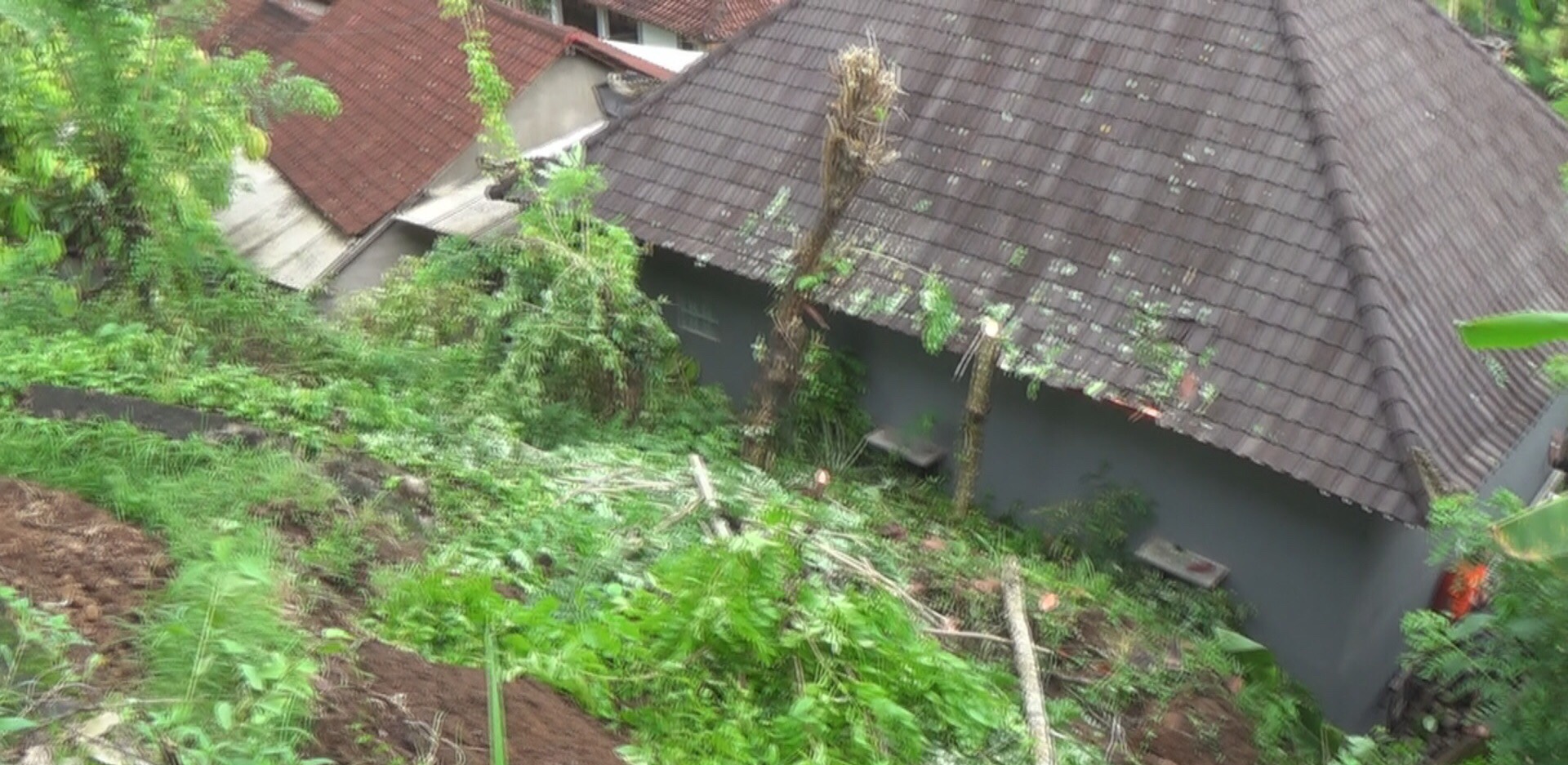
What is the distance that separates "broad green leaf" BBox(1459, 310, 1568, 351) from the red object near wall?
3599 millimetres

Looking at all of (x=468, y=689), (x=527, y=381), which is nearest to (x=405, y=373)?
(x=527, y=381)

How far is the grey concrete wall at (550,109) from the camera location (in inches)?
568

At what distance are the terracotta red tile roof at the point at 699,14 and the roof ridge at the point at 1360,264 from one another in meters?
14.8

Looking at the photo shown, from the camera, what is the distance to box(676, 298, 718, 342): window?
422 inches

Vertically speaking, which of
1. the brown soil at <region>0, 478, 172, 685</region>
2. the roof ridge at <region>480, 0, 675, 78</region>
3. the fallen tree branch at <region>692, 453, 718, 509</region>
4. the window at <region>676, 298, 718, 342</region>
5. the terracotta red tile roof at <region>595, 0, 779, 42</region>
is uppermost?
the terracotta red tile roof at <region>595, 0, 779, 42</region>

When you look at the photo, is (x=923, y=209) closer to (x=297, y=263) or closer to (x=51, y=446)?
(x=51, y=446)

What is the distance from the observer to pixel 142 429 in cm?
625

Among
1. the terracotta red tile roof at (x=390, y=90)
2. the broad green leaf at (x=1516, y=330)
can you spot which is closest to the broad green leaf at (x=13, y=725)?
the broad green leaf at (x=1516, y=330)

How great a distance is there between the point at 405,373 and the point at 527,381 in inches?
34.3

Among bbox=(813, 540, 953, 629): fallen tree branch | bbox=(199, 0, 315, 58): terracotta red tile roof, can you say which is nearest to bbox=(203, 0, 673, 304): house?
bbox=(199, 0, 315, 58): terracotta red tile roof

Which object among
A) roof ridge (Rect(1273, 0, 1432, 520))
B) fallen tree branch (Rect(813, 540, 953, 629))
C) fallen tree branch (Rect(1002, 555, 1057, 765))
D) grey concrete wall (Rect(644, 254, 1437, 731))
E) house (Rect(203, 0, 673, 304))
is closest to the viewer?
fallen tree branch (Rect(1002, 555, 1057, 765))

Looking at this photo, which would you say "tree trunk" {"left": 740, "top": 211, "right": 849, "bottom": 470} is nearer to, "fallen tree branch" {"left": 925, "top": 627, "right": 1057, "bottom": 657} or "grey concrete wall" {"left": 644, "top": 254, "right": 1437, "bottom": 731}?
"grey concrete wall" {"left": 644, "top": 254, "right": 1437, "bottom": 731}

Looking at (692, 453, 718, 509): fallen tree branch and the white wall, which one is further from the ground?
the white wall

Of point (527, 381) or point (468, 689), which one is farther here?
point (527, 381)
